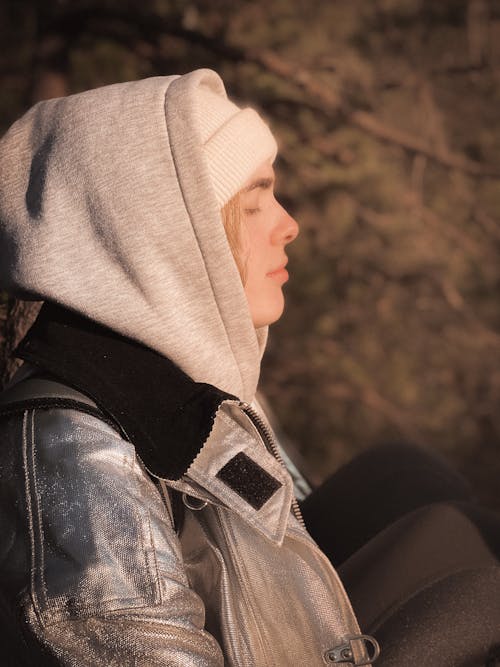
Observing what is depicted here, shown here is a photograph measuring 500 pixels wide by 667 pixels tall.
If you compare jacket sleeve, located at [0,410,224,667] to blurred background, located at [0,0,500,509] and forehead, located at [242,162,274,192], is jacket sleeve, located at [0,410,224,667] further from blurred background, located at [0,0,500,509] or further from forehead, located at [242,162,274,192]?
blurred background, located at [0,0,500,509]

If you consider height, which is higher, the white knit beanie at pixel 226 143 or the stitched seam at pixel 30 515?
the white knit beanie at pixel 226 143

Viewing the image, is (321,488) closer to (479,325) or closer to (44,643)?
(44,643)

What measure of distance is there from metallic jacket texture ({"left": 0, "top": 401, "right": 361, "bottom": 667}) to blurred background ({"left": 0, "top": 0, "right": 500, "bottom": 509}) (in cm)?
310

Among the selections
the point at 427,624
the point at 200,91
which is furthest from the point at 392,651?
the point at 200,91

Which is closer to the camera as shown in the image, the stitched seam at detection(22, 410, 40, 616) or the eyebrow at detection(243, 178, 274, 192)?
the stitched seam at detection(22, 410, 40, 616)

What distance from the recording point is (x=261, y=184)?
1.94 meters

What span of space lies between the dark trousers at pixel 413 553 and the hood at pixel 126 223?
1.91 feet

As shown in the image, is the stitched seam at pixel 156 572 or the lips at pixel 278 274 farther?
the lips at pixel 278 274

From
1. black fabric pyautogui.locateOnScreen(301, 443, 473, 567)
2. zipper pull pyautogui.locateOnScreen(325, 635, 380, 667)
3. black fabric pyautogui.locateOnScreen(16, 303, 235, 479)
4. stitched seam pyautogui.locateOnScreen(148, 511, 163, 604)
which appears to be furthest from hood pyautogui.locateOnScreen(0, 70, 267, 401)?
black fabric pyautogui.locateOnScreen(301, 443, 473, 567)

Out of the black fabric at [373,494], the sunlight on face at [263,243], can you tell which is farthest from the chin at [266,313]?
the black fabric at [373,494]

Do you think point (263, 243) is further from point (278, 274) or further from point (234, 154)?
point (234, 154)

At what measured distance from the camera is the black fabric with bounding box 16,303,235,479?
1560 millimetres

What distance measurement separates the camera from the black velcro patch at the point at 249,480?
161 cm

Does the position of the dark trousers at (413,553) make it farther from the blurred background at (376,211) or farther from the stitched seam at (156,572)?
the blurred background at (376,211)
